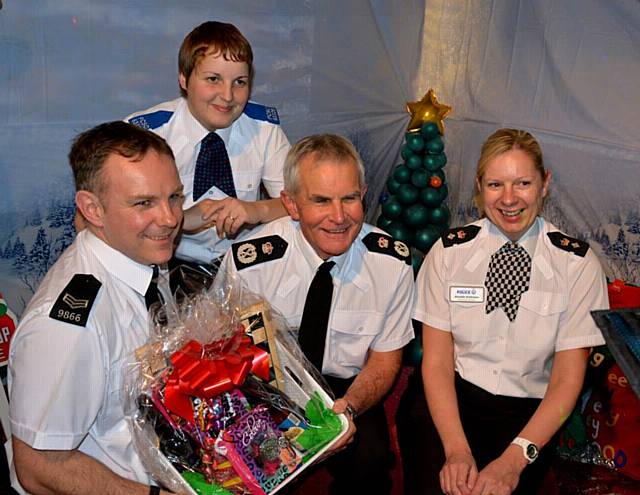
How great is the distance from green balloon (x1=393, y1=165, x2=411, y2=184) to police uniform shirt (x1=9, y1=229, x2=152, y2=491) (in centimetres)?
281

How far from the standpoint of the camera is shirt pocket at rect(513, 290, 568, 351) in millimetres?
2328

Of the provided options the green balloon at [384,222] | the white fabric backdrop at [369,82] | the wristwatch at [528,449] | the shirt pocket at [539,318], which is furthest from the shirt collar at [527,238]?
the green balloon at [384,222]

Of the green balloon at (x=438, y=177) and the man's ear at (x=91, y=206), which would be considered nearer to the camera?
the man's ear at (x=91, y=206)

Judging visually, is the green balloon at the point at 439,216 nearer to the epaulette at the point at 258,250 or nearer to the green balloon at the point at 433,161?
the green balloon at the point at 433,161

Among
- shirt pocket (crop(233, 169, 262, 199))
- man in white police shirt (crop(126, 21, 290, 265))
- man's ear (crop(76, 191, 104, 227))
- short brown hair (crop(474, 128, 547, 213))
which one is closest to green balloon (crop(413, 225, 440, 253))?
man in white police shirt (crop(126, 21, 290, 265))

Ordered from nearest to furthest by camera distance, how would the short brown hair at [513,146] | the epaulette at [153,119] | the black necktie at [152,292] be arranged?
the black necktie at [152,292]
the short brown hair at [513,146]
the epaulette at [153,119]

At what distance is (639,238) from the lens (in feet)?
11.3

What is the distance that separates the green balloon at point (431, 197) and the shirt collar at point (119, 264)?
2790mm

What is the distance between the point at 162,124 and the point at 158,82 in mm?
928

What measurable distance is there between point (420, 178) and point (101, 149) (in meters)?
2.89

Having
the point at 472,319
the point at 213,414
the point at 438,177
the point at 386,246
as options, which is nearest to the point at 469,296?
the point at 472,319

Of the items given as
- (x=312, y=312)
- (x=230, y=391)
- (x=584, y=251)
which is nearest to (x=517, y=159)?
(x=584, y=251)

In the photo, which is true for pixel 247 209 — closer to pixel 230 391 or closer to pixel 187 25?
pixel 230 391

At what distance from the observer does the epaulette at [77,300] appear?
1.65 metres
